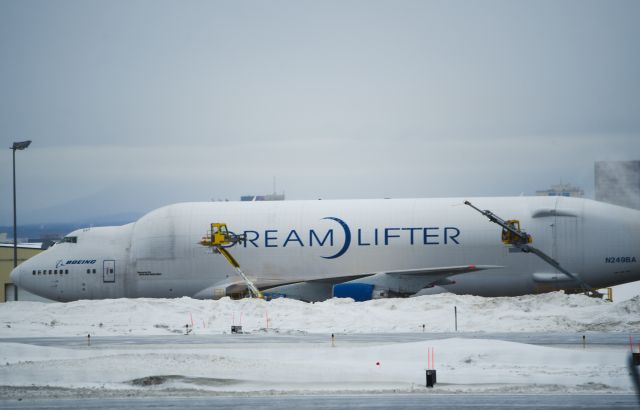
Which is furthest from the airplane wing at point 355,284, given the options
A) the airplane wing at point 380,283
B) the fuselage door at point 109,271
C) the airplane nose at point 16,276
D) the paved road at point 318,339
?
the airplane nose at point 16,276

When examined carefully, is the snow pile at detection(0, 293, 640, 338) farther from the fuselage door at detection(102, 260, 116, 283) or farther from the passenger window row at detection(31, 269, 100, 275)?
the fuselage door at detection(102, 260, 116, 283)

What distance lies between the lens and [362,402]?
24203mm

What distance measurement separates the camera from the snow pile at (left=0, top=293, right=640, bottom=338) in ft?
141

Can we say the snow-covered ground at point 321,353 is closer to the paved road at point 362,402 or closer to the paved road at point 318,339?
the paved road at point 318,339

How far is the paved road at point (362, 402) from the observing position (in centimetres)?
2325

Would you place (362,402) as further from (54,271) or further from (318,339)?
(54,271)

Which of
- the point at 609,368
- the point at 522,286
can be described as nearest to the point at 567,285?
the point at 522,286

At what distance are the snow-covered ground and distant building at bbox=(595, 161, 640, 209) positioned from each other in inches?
1347

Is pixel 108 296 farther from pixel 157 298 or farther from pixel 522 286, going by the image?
pixel 522 286

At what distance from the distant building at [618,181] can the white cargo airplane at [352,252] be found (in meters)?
26.9

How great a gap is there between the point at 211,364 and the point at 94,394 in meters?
4.99

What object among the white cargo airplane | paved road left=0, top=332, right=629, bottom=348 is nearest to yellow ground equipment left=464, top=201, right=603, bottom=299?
the white cargo airplane

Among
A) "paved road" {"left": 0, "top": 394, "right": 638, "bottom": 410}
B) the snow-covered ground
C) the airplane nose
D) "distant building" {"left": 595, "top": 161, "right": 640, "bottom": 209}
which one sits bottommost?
"paved road" {"left": 0, "top": 394, "right": 638, "bottom": 410}

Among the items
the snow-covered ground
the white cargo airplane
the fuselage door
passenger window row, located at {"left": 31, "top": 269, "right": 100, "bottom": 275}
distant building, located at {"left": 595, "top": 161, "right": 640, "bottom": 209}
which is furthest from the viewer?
distant building, located at {"left": 595, "top": 161, "right": 640, "bottom": 209}
